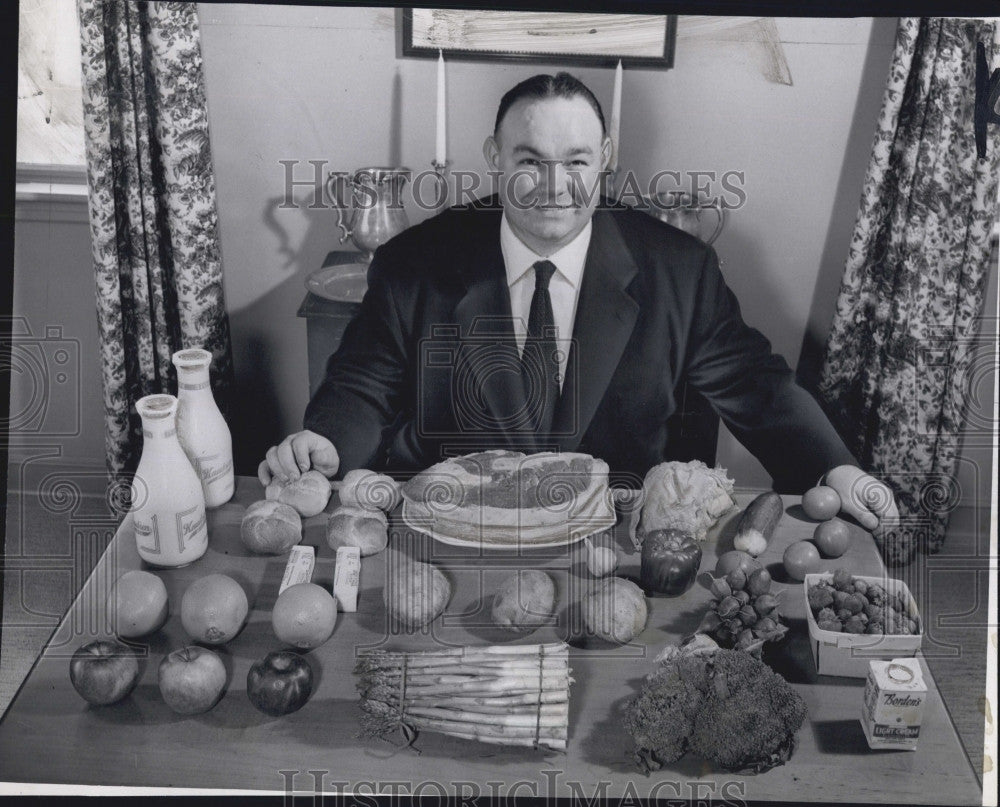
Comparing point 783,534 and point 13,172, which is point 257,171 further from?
point 783,534

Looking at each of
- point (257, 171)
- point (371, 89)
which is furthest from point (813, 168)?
point (257, 171)

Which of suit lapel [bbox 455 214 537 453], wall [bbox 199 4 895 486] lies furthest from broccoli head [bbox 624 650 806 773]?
wall [bbox 199 4 895 486]

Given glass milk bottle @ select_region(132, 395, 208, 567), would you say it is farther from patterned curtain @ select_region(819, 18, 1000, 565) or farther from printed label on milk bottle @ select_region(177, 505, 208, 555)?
patterned curtain @ select_region(819, 18, 1000, 565)

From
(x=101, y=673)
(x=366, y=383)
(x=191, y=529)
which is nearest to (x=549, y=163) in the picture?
(x=366, y=383)

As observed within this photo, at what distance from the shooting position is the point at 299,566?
169cm

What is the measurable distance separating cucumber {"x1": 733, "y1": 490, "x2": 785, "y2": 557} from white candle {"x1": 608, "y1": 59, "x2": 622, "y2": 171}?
0.71 m

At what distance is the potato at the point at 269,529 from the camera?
1729 millimetres

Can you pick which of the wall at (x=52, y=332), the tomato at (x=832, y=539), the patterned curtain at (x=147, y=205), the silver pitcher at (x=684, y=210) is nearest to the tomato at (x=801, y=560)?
the tomato at (x=832, y=539)

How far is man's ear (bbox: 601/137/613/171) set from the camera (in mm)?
1805

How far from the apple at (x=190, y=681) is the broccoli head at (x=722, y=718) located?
0.63 meters

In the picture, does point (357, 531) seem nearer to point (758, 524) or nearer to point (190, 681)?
point (190, 681)

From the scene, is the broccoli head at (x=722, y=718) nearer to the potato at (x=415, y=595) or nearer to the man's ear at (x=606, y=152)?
the potato at (x=415, y=595)

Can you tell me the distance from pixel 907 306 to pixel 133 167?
1602 mm

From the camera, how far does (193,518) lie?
1.69 meters
